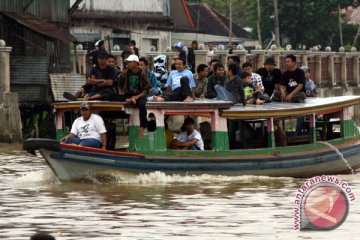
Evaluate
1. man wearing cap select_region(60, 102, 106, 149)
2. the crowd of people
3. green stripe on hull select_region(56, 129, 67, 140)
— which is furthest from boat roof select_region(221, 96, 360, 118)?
green stripe on hull select_region(56, 129, 67, 140)

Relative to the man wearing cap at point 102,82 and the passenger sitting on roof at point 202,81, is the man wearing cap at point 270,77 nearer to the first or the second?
the passenger sitting on roof at point 202,81

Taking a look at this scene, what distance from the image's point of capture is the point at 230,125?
23188mm

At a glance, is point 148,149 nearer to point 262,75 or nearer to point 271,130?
point 271,130

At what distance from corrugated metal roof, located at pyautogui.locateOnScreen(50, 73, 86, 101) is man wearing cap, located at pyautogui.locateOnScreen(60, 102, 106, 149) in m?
12.6

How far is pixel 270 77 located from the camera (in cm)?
2461

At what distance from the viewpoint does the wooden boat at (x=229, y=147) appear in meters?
21.0

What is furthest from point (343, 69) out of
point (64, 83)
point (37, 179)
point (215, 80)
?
point (37, 179)

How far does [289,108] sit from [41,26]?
13.2 m

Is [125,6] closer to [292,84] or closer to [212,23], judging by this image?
[212,23]

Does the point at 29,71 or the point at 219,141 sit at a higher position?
the point at 29,71

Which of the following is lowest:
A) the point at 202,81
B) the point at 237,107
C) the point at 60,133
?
the point at 60,133

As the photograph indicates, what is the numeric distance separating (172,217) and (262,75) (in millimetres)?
7855

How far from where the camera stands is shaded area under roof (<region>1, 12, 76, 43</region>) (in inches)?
1332

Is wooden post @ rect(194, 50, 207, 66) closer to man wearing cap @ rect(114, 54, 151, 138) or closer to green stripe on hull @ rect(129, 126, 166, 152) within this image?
green stripe on hull @ rect(129, 126, 166, 152)
